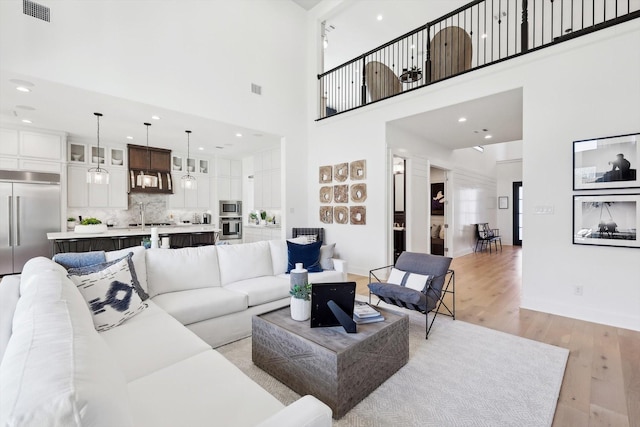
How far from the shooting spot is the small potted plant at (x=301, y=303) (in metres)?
2.20

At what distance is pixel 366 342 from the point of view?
1915mm

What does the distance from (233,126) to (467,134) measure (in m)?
4.69

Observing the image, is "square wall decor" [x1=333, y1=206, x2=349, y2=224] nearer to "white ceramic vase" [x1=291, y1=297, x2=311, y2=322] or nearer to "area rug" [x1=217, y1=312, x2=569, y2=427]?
"area rug" [x1=217, y1=312, x2=569, y2=427]

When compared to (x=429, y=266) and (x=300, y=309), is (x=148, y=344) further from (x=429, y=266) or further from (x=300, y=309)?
(x=429, y=266)

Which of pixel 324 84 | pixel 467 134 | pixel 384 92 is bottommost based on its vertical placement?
pixel 467 134

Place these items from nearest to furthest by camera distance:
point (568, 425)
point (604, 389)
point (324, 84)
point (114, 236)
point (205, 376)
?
point (205, 376), point (568, 425), point (604, 389), point (114, 236), point (324, 84)

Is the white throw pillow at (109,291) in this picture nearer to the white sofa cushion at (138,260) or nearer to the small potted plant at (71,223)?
the white sofa cushion at (138,260)

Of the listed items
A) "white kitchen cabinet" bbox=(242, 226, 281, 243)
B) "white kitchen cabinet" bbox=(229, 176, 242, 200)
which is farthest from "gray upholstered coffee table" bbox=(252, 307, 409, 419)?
"white kitchen cabinet" bbox=(229, 176, 242, 200)

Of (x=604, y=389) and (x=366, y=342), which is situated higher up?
(x=366, y=342)

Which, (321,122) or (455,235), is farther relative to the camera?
(455,235)

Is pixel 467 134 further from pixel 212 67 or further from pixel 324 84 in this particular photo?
pixel 212 67

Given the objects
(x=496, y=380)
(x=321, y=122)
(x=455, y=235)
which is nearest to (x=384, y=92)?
(x=321, y=122)

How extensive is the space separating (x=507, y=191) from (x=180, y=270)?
10.8m

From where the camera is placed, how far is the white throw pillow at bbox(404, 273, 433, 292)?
3.08 meters
